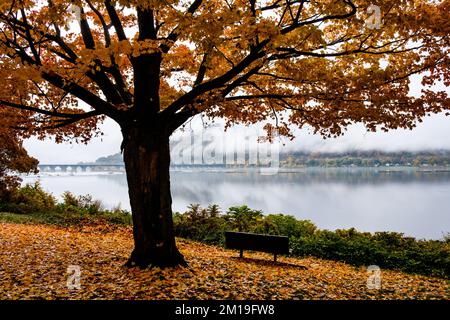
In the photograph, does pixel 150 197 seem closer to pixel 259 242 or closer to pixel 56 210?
pixel 259 242

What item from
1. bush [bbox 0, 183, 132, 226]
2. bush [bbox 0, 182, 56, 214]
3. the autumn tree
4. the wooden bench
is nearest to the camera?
the autumn tree

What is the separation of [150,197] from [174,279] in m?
1.72

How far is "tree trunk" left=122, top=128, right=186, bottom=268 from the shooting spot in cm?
806

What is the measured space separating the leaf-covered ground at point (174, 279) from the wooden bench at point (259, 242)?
385mm

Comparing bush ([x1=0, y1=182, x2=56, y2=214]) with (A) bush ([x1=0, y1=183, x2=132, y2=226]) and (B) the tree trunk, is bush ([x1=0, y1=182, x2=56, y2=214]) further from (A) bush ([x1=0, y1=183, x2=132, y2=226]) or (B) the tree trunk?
(B) the tree trunk

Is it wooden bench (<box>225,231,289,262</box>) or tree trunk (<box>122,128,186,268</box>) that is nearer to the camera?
tree trunk (<box>122,128,186,268</box>)

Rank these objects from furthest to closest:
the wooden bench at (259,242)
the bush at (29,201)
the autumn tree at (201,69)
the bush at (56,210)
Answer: the bush at (29,201) < the bush at (56,210) < the wooden bench at (259,242) < the autumn tree at (201,69)

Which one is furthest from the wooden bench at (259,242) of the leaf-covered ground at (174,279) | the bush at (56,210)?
the bush at (56,210)

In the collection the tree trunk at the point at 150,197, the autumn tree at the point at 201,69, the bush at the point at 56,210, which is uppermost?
the autumn tree at the point at 201,69

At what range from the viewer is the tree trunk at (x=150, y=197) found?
8.06m

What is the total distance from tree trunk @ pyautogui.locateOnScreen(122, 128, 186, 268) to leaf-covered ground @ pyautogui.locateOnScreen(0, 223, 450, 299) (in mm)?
380

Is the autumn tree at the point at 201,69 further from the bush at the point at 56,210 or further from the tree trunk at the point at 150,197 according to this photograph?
the bush at the point at 56,210

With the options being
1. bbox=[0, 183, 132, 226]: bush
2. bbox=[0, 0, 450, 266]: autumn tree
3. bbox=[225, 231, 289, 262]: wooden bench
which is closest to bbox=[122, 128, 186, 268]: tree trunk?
bbox=[0, 0, 450, 266]: autumn tree
